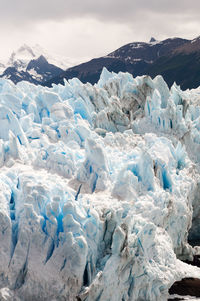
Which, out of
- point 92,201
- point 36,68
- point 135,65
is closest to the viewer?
point 92,201

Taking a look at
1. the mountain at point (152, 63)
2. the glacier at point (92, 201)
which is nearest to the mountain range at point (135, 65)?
the mountain at point (152, 63)

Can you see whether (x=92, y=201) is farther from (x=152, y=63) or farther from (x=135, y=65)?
(x=135, y=65)

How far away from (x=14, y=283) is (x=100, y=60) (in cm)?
14096

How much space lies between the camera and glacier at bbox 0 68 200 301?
15609 mm

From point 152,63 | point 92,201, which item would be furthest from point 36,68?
point 92,201

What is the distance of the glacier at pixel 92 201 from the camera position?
15609 millimetres

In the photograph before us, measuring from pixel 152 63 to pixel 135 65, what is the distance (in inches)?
495

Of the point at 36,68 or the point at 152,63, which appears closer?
the point at 152,63

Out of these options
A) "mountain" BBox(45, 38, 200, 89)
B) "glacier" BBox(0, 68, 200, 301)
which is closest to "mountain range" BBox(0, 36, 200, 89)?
"mountain" BBox(45, 38, 200, 89)

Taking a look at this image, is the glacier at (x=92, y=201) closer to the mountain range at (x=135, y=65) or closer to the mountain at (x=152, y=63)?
the mountain range at (x=135, y=65)

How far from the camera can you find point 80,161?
2088 cm

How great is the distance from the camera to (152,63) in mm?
138500

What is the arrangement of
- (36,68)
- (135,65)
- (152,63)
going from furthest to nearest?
(36,68), (135,65), (152,63)

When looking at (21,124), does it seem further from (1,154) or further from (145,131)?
(145,131)
